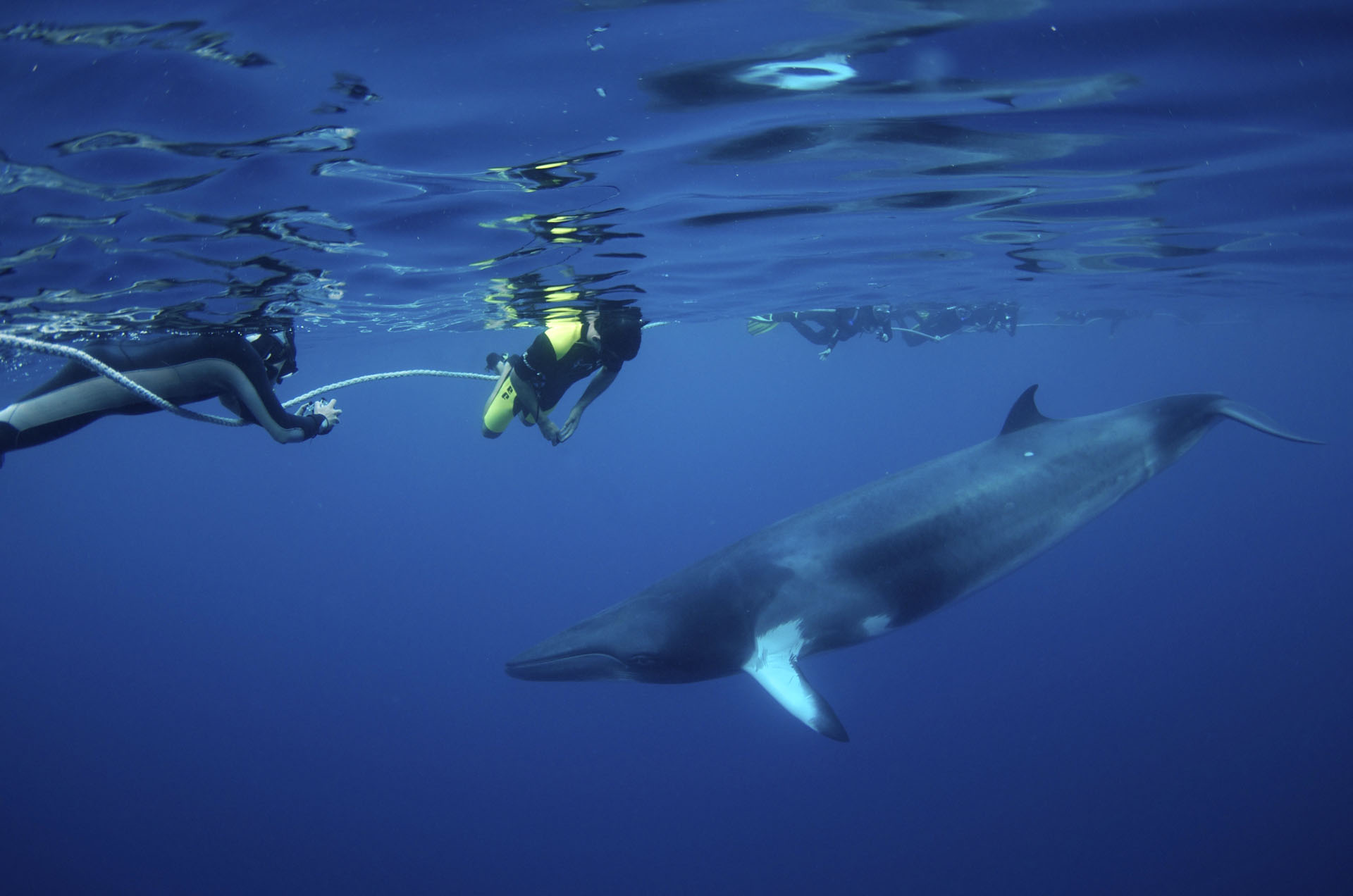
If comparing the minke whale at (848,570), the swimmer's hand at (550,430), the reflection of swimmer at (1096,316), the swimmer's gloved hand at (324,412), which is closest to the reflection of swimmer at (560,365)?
the swimmer's hand at (550,430)

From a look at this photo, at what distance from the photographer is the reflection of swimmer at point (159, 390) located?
505cm

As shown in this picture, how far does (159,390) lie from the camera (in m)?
5.54

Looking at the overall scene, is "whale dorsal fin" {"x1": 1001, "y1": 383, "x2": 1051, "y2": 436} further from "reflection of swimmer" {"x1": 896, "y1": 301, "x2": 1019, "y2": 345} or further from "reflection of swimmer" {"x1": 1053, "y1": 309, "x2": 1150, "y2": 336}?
"reflection of swimmer" {"x1": 1053, "y1": 309, "x2": 1150, "y2": 336}

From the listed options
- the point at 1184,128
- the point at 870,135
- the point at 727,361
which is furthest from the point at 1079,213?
the point at 727,361

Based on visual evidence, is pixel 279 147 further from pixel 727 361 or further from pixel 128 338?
pixel 727 361

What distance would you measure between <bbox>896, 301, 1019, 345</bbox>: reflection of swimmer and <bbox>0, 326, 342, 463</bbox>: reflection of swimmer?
20.8 metres

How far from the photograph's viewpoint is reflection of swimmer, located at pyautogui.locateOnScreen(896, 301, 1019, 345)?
24509 mm

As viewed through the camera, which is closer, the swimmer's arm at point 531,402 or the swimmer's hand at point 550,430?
the swimmer's hand at point 550,430

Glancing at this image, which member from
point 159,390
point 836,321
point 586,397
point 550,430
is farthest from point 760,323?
point 159,390

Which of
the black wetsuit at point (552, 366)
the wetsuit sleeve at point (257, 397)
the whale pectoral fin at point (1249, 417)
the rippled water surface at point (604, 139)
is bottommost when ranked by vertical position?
the whale pectoral fin at point (1249, 417)

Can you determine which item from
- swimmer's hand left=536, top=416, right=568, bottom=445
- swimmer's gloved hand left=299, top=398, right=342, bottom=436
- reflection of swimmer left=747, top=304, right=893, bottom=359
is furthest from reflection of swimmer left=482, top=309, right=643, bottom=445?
reflection of swimmer left=747, top=304, right=893, bottom=359

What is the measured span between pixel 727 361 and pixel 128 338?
45.9 meters

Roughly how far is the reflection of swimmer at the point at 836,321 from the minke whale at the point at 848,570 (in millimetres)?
13714

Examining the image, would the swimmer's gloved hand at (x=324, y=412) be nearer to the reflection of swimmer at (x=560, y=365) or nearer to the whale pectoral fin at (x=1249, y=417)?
the reflection of swimmer at (x=560, y=365)
